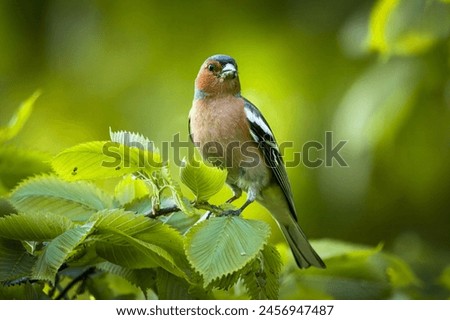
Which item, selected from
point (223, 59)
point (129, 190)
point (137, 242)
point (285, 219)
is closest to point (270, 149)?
point (285, 219)

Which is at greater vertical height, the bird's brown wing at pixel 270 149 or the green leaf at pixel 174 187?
the green leaf at pixel 174 187

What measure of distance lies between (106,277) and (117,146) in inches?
23.3

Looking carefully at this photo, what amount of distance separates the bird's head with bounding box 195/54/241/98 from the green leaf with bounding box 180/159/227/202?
136 cm

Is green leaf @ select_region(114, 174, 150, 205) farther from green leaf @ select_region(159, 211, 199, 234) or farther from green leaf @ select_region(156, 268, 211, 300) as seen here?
green leaf @ select_region(156, 268, 211, 300)

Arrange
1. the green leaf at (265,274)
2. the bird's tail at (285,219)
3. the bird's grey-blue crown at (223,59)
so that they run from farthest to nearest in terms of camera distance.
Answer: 1. the bird's grey-blue crown at (223,59)
2. the bird's tail at (285,219)
3. the green leaf at (265,274)

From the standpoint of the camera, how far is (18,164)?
1883 mm

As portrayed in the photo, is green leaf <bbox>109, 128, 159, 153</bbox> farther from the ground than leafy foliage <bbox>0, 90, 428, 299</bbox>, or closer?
farther from the ground

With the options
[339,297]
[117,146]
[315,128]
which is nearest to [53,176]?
[117,146]

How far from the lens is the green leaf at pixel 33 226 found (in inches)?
59.9

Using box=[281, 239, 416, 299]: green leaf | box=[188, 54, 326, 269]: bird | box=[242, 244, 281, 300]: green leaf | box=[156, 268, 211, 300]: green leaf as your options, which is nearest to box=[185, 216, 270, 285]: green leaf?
box=[242, 244, 281, 300]: green leaf

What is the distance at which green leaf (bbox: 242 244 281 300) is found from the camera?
5.65ft

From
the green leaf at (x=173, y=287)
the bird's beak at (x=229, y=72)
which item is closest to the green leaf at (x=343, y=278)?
the green leaf at (x=173, y=287)

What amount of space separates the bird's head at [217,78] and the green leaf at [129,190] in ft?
3.83

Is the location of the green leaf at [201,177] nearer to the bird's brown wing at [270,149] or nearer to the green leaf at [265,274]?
the green leaf at [265,274]
